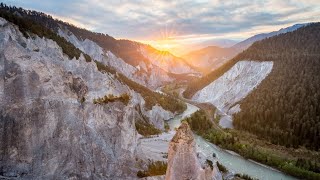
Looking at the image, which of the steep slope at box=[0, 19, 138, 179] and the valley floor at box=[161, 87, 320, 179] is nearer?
the steep slope at box=[0, 19, 138, 179]

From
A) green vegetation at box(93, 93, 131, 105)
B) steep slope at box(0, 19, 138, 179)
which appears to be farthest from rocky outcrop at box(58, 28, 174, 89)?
steep slope at box(0, 19, 138, 179)

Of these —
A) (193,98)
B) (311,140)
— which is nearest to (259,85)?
(311,140)

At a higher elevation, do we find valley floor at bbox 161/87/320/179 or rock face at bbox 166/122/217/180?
rock face at bbox 166/122/217/180

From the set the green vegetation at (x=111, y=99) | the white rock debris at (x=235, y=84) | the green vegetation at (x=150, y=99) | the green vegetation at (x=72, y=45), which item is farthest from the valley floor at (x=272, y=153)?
the green vegetation at (x=111, y=99)

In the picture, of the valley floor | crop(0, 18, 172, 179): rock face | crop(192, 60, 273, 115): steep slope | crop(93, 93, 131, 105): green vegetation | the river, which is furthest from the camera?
crop(192, 60, 273, 115): steep slope

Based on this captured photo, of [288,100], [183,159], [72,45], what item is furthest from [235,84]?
[183,159]

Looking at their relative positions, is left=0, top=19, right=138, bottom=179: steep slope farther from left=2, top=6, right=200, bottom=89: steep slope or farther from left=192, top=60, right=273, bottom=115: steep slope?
left=2, top=6, right=200, bottom=89: steep slope
